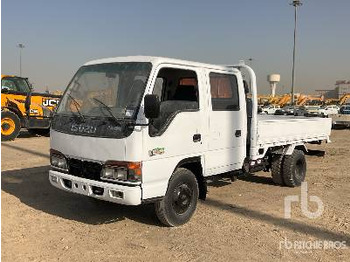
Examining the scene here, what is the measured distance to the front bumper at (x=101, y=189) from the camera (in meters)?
4.64

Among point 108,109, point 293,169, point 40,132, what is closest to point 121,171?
point 108,109

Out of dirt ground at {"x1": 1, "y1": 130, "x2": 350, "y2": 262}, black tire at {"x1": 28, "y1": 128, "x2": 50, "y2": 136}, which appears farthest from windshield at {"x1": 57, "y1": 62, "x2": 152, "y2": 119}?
black tire at {"x1": 28, "y1": 128, "x2": 50, "y2": 136}

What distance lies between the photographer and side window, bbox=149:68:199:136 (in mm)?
5055

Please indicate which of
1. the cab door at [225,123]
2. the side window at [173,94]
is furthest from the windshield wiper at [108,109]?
the cab door at [225,123]

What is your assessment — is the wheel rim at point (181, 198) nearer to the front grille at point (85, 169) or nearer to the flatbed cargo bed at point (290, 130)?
the front grille at point (85, 169)

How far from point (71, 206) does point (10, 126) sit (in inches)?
398

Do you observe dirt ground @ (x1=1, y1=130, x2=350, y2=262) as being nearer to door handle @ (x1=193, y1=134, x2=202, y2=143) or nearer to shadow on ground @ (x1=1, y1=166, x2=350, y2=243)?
shadow on ground @ (x1=1, y1=166, x2=350, y2=243)

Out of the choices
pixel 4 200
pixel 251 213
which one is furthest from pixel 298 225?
pixel 4 200

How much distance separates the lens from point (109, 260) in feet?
14.2

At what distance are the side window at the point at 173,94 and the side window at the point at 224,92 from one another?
12.9 inches

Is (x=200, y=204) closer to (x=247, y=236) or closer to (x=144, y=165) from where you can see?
(x=247, y=236)

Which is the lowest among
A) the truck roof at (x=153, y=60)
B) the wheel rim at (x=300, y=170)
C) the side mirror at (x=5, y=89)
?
Answer: the wheel rim at (x=300, y=170)

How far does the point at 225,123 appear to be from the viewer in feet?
19.7

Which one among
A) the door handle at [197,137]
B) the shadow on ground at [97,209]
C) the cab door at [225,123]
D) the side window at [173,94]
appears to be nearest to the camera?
the side window at [173,94]
